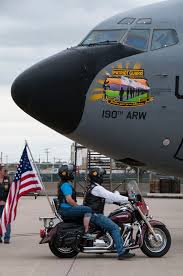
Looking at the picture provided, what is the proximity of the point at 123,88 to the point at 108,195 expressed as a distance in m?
1.94

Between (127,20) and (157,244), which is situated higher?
(127,20)

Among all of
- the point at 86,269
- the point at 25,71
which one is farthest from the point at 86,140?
the point at 86,269

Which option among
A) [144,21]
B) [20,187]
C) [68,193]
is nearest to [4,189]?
[20,187]

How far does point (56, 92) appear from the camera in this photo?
12.4 metres

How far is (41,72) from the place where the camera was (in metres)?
12.6

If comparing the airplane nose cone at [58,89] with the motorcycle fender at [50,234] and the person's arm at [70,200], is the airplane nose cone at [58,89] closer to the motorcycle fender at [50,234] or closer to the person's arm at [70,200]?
the person's arm at [70,200]

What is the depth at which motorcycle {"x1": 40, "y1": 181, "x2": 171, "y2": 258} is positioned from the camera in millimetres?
12586

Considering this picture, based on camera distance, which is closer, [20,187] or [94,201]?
[94,201]

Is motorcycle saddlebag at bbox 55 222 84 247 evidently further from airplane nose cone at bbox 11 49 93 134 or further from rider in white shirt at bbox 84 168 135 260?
airplane nose cone at bbox 11 49 93 134

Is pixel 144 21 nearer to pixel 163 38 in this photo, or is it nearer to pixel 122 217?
pixel 163 38

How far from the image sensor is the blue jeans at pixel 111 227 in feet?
40.7

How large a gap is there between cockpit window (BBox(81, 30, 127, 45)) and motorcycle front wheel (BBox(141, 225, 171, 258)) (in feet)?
12.0

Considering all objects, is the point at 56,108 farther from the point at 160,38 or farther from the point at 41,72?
the point at 160,38

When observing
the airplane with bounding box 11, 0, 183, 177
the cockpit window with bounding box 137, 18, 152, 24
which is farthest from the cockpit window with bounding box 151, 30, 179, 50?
the cockpit window with bounding box 137, 18, 152, 24
